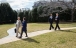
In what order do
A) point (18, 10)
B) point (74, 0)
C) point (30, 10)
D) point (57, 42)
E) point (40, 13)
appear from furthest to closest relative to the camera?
point (18, 10) → point (30, 10) → point (40, 13) → point (74, 0) → point (57, 42)

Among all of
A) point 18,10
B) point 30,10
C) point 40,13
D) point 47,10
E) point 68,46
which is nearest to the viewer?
point 68,46

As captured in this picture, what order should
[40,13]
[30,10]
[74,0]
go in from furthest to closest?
1. [30,10]
2. [40,13]
3. [74,0]

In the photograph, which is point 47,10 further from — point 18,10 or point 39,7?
point 18,10

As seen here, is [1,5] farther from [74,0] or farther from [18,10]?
[74,0]

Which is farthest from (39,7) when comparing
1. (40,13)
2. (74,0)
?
(74,0)

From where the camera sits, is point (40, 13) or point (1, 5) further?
point (1, 5)

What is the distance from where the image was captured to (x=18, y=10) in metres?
55.7

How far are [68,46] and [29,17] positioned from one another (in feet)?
128

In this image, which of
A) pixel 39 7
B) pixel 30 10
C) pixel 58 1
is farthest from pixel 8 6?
pixel 58 1

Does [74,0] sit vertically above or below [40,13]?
above

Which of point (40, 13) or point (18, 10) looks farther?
point (18, 10)

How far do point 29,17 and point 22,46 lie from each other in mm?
38237

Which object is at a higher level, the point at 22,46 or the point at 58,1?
the point at 58,1

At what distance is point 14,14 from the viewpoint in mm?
56844
